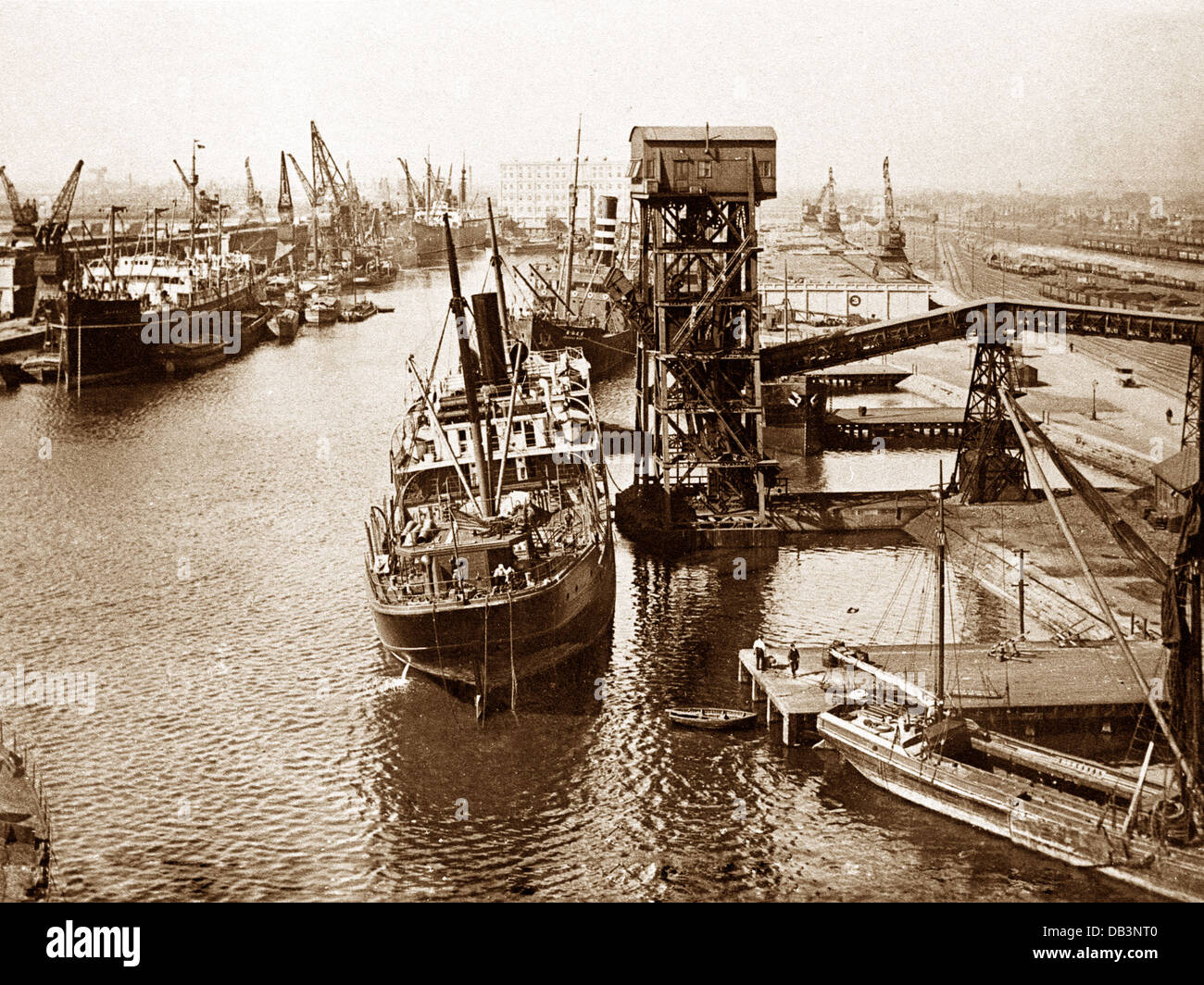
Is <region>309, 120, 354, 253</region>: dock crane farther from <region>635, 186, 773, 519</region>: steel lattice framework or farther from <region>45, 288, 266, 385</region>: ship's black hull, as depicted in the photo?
<region>635, 186, 773, 519</region>: steel lattice framework

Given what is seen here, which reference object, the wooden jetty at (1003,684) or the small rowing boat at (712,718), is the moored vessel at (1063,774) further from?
the small rowing boat at (712,718)

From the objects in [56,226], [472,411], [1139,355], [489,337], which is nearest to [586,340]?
[1139,355]

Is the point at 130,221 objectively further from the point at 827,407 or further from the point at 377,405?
the point at 827,407

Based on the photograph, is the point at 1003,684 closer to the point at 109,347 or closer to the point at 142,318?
the point at 109,347

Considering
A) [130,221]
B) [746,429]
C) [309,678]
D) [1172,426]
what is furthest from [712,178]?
[130,221]

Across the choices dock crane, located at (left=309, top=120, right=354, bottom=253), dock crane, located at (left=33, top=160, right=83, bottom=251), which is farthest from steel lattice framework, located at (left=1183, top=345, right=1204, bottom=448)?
dock crane, located at (left=309, top=120, right=354, bottom=253)

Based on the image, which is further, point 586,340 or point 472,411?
point 586,340
